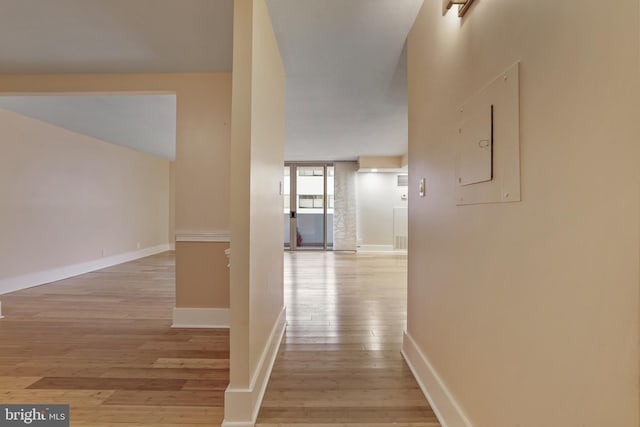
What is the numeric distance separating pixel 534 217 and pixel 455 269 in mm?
568

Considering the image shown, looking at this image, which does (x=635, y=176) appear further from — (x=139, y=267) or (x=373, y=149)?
(x=139, y=267)

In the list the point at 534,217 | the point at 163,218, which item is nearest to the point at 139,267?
the point at 163,218

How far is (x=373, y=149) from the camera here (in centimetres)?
598

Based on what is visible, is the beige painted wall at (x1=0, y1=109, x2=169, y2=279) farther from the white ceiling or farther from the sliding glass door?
the sliding glass door

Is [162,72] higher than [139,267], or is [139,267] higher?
[162,72]

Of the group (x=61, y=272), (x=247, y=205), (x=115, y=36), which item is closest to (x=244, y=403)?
(x=247, y=205)

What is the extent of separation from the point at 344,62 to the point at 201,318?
8.48 ft

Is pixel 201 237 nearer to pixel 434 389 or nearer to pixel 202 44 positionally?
pixel 202 44

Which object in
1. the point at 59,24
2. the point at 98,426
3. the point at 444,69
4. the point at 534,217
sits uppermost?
the point at 59,24

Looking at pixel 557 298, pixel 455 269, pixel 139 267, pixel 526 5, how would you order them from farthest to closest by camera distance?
pixel 139 267
pixel 455 269
pixel 526 5
pixel 557 298

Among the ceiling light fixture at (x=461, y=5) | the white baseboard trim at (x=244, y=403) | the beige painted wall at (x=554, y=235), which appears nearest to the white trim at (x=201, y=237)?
the white baseboard trim at (x=244, y=403)

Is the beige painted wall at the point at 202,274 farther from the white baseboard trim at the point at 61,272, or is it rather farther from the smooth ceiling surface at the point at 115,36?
the white baseboard trim at the point at 61,272

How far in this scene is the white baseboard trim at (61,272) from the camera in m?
3.70

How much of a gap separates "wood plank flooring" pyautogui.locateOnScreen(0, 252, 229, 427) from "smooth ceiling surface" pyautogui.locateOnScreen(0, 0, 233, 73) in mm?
2307
